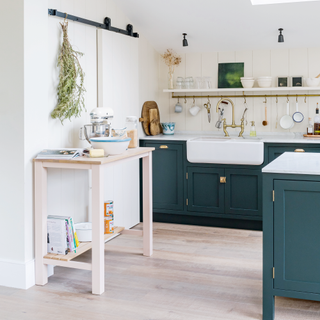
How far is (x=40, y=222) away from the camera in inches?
109

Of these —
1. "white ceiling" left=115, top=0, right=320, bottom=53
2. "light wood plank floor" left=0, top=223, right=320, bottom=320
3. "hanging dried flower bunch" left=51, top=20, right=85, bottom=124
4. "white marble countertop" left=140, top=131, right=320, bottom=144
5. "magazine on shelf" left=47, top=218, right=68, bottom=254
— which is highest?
"white ceiling" left=115, top=0, right=320, bottom=53

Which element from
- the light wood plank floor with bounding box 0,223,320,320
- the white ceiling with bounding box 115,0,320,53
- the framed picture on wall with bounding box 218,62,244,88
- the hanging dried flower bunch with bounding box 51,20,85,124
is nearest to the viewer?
the light wood plank floor with bounding box 0,223,320,320

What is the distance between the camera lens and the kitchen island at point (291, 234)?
7.23ft

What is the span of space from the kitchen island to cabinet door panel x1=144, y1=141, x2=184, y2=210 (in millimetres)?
2151

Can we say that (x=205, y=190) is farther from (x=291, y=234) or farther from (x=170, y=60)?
(x=291, y=234)

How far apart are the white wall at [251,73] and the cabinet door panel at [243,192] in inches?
30.3

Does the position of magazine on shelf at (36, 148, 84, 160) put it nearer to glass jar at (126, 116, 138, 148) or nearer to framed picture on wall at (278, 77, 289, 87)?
glass jar at (126, 116, 138, 148)

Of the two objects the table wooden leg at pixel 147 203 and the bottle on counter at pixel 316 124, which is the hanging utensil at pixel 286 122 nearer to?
the bottle on counter at pixel 316 124

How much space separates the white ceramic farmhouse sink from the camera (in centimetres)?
405

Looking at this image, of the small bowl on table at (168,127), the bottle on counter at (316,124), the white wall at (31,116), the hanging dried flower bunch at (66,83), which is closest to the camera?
the white wall at (31,116)

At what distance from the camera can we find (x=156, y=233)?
411 cm

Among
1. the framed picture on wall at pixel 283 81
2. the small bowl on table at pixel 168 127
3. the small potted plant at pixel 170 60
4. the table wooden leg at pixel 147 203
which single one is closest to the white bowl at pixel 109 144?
the table wooden leg at pixel 147 203

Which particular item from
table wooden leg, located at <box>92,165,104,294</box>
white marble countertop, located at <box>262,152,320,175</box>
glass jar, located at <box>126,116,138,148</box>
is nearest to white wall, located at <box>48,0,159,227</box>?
glass jar, located at <box>126,116,138,148</box>

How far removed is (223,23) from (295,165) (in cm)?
226
